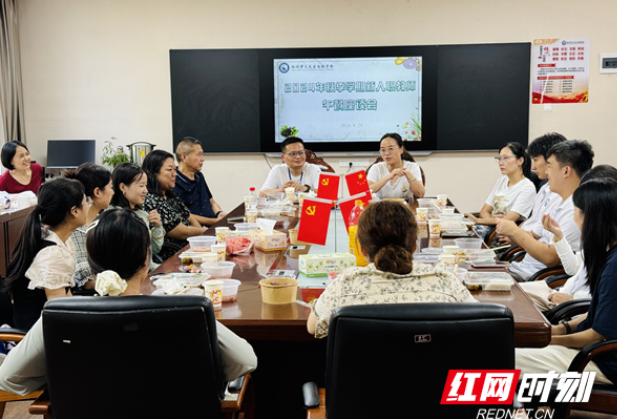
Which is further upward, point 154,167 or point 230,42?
point 230,42

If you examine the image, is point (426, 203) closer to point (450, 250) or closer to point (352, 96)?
point (450, 250)

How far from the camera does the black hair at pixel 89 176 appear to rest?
2.96 m

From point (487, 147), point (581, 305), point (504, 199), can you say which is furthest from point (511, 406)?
point (487, 147)

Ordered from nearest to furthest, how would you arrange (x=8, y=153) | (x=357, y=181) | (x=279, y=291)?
(x=279, y=291) → (x=357, y=181) → (x=8, y=153)

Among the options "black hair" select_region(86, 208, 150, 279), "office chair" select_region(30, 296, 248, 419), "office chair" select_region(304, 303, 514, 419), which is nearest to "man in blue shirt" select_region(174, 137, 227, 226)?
"black hair" select_region(86, 208, 150, 279)

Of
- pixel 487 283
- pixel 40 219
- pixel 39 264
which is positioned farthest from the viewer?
pixel 40 219

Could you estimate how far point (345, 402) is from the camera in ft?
4.48

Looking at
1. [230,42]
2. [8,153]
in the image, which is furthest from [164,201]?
[230,42]

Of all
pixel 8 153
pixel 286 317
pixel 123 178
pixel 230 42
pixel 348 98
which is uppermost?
pixel 230 42

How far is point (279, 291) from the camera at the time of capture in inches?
77.0

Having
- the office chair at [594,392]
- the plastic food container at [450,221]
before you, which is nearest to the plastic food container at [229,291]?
the office chair at [594,392]

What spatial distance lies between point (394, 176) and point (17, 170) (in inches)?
133

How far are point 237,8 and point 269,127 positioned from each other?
133 centimetres

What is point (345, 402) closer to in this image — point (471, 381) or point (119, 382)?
point (471, 381)
